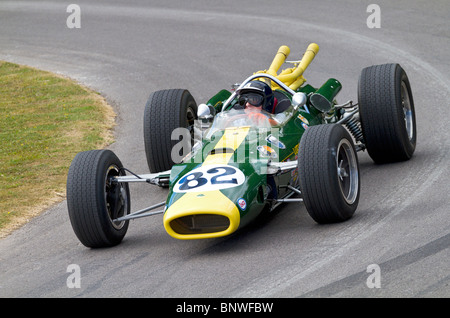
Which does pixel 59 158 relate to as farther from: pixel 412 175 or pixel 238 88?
pixel 412 175

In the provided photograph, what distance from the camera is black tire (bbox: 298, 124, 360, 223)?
8.20 meters

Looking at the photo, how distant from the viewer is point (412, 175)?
33.0ft

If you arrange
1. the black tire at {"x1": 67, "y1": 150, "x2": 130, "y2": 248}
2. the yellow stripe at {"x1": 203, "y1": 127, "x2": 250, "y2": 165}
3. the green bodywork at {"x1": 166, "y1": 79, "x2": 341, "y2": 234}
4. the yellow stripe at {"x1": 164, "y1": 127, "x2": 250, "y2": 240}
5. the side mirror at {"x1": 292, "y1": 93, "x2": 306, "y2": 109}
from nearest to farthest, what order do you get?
the yellow stripe at {"x1": 164, "y1": 127, "x2": 250, "y2": 240} → the green bodywork at {"x1": 166, "y1": 79, "x2": 341, "y2": 234} → the black tire at {"x1": 67, "y1": 150, "x2": 130, "y2": 248} → the yellow stripe at {"x1": 203, "y1": 127, "x2": 250, "y2": 165} → the side mirror at {"x1": 292, "y1": 93, "x2": 306, "y2": 109}

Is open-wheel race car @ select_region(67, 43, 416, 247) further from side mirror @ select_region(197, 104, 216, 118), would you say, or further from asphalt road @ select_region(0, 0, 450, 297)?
asphalt road @ select_region(0, 0, 450, 297)

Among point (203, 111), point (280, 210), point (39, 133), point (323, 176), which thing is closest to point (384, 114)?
point (280, 210)

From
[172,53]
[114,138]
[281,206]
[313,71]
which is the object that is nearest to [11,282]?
[281,206]

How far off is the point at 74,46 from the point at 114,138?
24.8 ft

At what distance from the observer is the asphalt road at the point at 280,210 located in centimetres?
740

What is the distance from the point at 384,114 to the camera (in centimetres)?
1029

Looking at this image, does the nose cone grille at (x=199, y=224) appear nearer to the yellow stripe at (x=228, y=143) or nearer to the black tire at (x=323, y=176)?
the yellow stripe at (x=228, y=143)

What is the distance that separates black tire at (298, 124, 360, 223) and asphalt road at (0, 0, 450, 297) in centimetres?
19

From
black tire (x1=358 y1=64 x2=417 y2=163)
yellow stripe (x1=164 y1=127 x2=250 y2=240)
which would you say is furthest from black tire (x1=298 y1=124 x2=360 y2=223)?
black tire (x1=358 y1=64 x2=417 y2=163)

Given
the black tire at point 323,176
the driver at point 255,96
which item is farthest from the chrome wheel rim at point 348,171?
the driver at point 255,96

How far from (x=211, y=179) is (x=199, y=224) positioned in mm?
502
